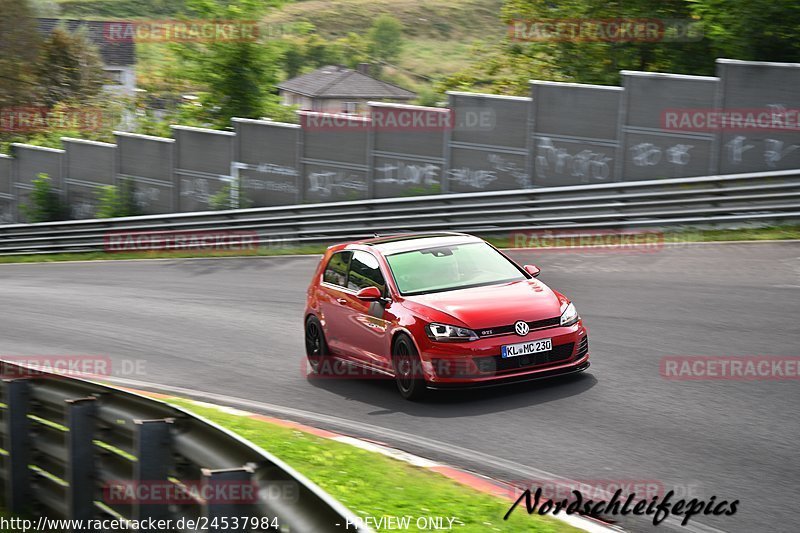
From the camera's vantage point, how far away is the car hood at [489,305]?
10.1 meters

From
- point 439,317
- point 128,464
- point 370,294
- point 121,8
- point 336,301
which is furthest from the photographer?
point 121,8

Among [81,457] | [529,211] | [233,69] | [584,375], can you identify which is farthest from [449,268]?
[233,69]

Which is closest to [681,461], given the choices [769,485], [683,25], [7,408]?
[769,485]

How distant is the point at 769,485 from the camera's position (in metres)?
7.12

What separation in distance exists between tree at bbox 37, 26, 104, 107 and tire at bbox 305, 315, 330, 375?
54.3m

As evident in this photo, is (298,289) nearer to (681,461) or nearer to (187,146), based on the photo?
(681,461)

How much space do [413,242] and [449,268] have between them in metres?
0.74

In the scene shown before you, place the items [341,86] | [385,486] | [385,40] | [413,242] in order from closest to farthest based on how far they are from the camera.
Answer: [385,486] → [413,242] → [341,86] → [385,40]

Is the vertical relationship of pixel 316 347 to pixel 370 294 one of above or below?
below

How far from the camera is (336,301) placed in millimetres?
11961

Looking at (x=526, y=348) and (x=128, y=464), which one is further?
(x=526, y=348)

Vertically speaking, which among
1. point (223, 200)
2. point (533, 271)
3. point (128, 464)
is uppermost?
point (128, 464)

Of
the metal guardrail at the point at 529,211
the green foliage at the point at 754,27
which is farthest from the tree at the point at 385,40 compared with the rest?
the green foliage at the point at 754,27

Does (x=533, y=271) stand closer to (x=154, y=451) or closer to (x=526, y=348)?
(x=526, y=348)
